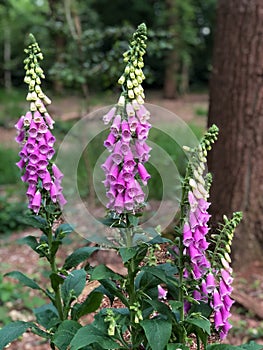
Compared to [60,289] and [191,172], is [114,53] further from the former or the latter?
[191,172]

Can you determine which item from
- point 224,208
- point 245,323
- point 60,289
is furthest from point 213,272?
point 224,208

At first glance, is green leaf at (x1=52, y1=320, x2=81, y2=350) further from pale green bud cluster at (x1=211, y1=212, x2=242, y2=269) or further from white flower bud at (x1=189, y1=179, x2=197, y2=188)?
white flower bud at (x1=189, y1=179, x2=197, y2=188)

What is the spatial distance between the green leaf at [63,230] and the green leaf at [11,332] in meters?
0.40

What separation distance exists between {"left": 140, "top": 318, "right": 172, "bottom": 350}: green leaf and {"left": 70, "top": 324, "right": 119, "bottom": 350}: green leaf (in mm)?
134

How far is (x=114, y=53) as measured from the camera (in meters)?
5.10

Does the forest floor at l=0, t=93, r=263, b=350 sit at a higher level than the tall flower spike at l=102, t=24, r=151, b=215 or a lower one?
lower

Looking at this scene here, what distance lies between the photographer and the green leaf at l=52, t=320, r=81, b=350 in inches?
72.2

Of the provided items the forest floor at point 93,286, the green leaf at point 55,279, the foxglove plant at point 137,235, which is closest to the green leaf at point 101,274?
the foxglove plant at point 137,235

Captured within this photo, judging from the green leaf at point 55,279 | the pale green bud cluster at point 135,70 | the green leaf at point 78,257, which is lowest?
the green leaf at point 55,279

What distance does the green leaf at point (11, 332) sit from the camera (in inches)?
79.6

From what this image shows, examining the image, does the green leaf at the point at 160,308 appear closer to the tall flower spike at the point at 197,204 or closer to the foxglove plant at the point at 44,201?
the tall flower spike at the point at 197,204

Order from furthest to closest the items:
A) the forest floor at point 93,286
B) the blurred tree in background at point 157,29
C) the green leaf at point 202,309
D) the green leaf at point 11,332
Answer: the blurred tree in background at point 157,29
the forest floor at point 93,286
the green leaf at point 11,332
the green leaf at point 202,309

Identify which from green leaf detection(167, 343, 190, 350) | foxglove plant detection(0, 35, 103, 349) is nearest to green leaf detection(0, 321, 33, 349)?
foxglove plant detection(0, 35, 103, 349)

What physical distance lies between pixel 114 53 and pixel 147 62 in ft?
57.5
